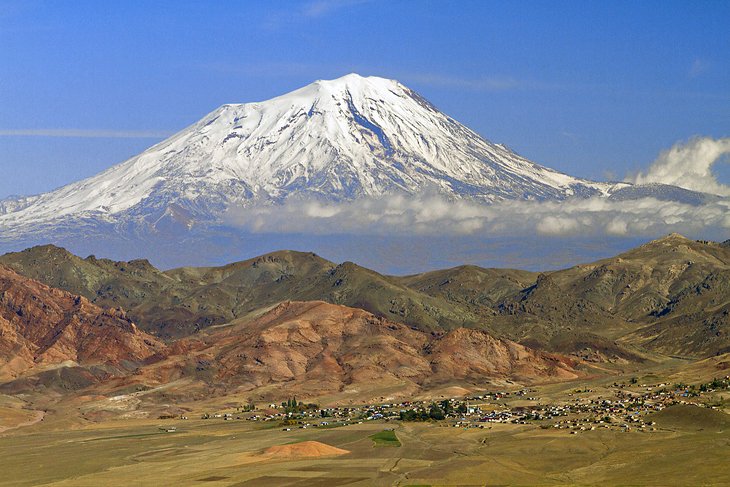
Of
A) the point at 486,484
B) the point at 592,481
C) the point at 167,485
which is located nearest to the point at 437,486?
the point at 486,484

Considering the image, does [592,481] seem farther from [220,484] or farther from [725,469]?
[220,484]

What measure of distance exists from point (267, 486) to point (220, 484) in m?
7.65

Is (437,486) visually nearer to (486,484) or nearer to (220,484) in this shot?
(486,484)

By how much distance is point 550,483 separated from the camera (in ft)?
641

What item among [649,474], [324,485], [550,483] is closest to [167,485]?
[324,485]

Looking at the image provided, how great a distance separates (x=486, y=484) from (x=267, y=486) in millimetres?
33038

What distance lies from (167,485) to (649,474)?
73.2m

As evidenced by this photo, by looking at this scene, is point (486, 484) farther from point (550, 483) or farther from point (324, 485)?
point (324, 485)

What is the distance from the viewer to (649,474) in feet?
646

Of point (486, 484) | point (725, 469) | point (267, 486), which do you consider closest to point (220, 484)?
point (267, 486)

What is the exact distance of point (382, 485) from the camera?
196625 millimetres

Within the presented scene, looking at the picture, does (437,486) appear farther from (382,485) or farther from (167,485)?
(167,485)

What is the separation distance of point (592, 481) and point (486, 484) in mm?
16097

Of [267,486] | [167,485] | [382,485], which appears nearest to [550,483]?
[382,485]
